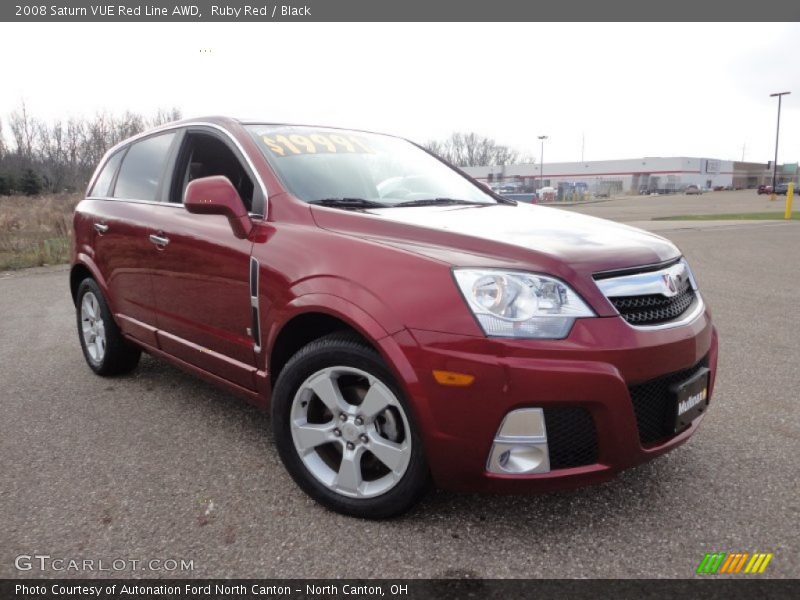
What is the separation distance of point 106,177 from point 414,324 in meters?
3.35

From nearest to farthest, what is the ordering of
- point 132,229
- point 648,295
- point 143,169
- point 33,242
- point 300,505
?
point 648,295 → point 300,505 → point 132,229 → point 143,169 → point 33,242

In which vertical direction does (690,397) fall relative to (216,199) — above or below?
below

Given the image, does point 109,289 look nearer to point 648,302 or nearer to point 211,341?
point 211,341

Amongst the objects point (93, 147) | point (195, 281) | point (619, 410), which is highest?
point (93, 147)

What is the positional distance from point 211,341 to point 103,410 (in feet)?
3.77

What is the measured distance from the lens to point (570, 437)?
2191 millimetres

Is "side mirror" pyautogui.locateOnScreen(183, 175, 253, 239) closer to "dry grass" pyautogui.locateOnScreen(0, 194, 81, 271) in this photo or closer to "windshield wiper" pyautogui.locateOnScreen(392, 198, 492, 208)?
"windshield wiper" pyautogui.locateOnScreen(392, 198, 492, 208)

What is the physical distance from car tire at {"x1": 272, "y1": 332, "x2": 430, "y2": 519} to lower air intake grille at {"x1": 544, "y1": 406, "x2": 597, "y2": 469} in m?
0.47

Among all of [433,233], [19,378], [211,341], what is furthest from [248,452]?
[19,378]

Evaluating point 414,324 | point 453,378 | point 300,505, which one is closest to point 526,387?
point 453,378

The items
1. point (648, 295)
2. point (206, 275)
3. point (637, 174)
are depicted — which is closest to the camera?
point (648, 295)

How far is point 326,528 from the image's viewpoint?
97.9 inches

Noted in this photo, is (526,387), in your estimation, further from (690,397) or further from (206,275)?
(206,275)

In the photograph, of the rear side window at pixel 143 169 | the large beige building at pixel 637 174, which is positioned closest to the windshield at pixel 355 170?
the rear side window at pixel 143 169
